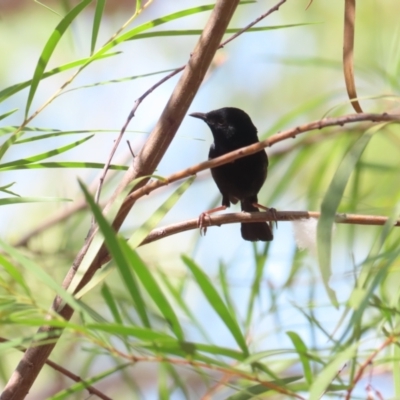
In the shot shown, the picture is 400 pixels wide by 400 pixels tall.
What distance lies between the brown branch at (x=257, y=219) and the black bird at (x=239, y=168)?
1.09 m

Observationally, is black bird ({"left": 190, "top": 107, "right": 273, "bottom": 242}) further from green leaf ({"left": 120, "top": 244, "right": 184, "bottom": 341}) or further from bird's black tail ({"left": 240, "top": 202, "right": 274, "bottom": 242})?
green leaf ({"left": 120, "top": 244, "right": 184, "bottom": 341})

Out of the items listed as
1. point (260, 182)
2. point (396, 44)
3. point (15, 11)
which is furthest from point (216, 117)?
point (15, 11)

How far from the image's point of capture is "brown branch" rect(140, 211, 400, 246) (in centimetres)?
128

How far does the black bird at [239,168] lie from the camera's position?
2762mm

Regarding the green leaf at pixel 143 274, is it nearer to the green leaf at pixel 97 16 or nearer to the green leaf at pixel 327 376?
the green leaf at pixel 327 376

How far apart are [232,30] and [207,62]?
0.27m

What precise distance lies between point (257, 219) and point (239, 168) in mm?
1327

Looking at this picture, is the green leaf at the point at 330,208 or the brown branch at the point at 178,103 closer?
the green leaf at the point at 330,208

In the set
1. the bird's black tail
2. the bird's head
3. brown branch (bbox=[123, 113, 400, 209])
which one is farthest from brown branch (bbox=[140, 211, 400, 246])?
the bird's head

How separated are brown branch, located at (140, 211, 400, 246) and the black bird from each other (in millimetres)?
1093

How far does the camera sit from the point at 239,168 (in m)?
2.76

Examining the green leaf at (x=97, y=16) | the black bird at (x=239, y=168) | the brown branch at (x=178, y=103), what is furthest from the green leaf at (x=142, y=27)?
the black bird at (x=239, y=168)

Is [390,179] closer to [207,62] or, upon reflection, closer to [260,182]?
[260,182]

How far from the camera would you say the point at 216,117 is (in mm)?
3057
